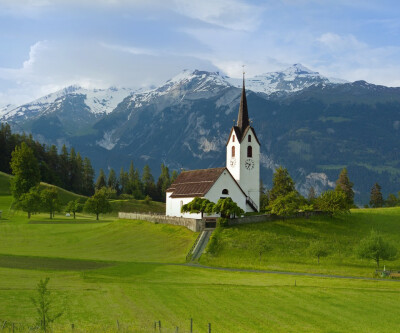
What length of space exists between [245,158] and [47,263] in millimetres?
48230

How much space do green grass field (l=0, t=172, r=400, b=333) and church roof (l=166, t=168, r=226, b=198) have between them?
8825mm

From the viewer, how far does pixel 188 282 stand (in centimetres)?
4825

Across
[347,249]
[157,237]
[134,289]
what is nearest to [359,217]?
[347,249]

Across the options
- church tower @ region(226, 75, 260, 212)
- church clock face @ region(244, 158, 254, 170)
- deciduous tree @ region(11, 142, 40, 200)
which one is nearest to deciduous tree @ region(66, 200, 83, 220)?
deciduous tree @ region(11, 142, 40, 200)

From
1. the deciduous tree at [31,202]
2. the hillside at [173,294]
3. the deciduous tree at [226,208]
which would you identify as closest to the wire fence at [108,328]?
the hillside at [173,294]

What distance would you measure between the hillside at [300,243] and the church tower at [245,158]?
17.4 m

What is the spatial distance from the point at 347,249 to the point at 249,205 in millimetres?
27016

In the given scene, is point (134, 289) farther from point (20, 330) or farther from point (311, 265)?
point (311, 265)

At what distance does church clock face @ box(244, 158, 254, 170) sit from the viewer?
9775 centimetres

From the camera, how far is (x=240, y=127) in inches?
3905

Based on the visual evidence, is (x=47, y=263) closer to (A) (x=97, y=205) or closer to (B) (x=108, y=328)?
(B) (x=108, y=328)

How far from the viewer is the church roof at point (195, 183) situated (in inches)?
3457

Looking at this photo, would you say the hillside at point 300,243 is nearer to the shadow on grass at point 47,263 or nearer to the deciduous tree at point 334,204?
the deciduous tree at point 334,204

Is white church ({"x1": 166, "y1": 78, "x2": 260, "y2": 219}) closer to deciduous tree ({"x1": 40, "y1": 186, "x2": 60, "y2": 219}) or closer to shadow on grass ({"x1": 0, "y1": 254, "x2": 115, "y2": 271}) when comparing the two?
deciduous tree ({"x1": 40, "y1": 186, "x2": 60, "y2": 219})
